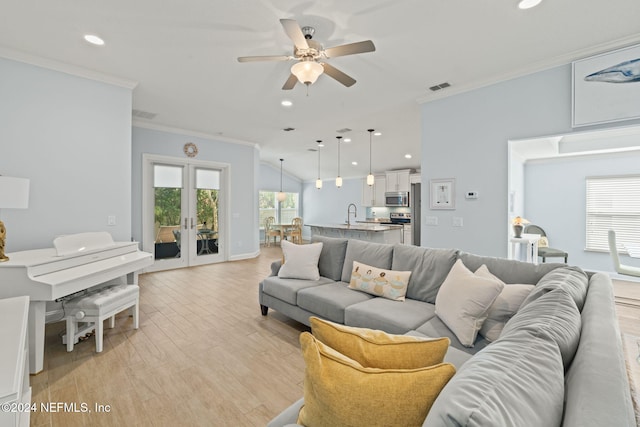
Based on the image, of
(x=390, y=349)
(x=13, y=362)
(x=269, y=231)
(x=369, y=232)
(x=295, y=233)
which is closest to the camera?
(x=390, y=349)

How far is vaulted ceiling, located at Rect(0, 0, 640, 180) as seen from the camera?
2.36 m

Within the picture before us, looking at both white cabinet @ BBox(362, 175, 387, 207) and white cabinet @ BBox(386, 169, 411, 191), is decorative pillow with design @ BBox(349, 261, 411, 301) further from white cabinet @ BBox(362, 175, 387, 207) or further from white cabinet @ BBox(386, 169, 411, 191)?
Answer: white cabinet @ BBox(362, 175, 387, 207)

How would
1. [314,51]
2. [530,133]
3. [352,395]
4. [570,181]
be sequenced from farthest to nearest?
[570,181], [530,133], [314,51], [352,395]

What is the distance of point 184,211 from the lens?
19.7ft

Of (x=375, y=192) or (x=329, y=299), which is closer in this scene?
(x=329, y=299)

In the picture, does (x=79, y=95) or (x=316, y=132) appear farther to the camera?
(x=316, y=132)

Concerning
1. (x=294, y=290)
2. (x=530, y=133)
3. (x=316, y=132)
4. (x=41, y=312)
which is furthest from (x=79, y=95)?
(x=530, y=133)

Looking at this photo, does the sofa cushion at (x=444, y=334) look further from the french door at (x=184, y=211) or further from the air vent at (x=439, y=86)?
the french door at (x=184, y=211)

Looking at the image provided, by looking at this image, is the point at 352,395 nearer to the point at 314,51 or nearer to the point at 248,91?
the point at 314,51

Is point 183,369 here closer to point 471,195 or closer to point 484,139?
point 471,195

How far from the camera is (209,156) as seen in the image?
6.34 m

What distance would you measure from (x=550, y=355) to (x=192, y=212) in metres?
6.32

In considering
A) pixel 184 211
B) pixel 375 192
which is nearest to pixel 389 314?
pixel 184 211

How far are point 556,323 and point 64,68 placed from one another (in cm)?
486
